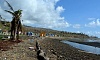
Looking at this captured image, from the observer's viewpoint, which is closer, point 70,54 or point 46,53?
point 46,53

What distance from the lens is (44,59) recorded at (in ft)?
65.2

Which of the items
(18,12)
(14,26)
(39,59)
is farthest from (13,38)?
(39,59)

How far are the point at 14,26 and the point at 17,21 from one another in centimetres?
172

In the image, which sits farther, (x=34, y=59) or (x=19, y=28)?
(x=19, y=28)

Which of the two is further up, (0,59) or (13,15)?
(13,15)

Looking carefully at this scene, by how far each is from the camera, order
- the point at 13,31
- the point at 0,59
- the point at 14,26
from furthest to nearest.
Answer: the point at 13,31, the point at 14,26, the point at 0,59

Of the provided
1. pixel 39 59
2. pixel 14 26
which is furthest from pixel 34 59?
pixel 14 26

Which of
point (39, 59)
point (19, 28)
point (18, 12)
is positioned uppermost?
point (18, 12)

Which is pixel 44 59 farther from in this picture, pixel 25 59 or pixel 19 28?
pixel 19 28

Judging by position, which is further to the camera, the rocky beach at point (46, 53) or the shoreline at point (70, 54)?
the shoreline at point (70, 54)

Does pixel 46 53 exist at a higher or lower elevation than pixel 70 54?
higher

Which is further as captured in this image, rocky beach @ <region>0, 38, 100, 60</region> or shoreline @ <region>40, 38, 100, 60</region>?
shoreline @ <region>40, 38, 100, 60</region>

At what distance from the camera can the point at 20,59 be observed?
801 inches

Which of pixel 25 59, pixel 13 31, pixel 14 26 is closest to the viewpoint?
pixel 25 59
